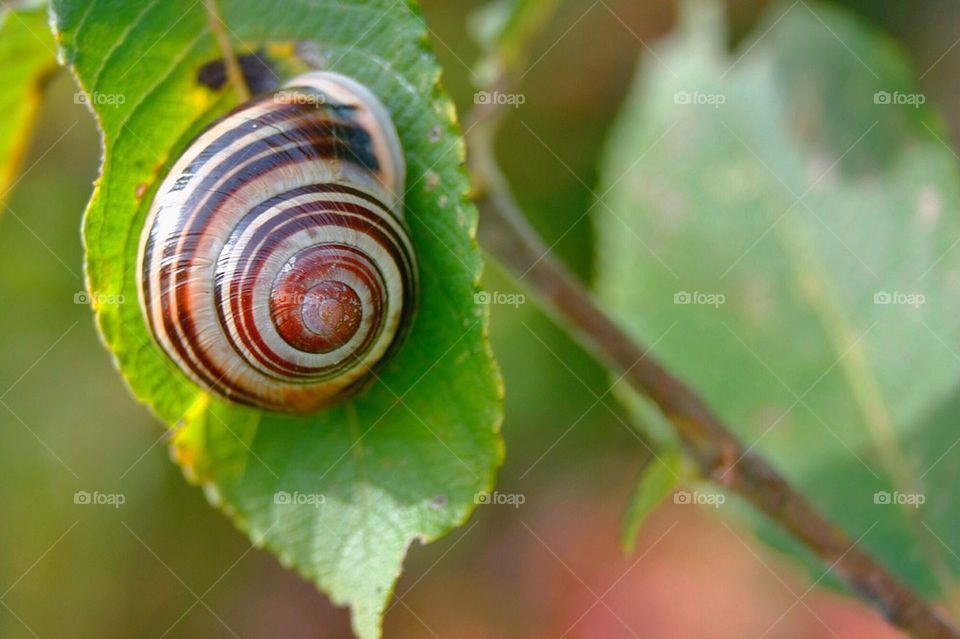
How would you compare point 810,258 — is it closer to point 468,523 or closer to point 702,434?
point 702,434

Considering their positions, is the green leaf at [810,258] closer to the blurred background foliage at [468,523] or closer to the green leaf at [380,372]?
the blurred background foliage at [468,523]

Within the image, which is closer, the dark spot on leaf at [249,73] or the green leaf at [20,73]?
the dark spot on leaf at [249,73]

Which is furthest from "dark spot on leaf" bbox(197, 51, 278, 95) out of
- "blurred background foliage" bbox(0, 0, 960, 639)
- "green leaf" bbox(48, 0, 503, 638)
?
"blurred background foliage" bbox(0, 0, 960, 639)

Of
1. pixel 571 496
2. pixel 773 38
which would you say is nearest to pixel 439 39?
pixel 773 38

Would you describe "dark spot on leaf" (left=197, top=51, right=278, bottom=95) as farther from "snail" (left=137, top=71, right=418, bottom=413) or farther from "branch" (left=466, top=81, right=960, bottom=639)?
"branch" (left=466, top=81, right=960, bottom=639)

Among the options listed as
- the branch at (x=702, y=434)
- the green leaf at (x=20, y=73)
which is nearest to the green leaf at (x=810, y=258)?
the branch at (x=702, y=434)

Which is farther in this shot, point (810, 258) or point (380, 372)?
point (810, 258)

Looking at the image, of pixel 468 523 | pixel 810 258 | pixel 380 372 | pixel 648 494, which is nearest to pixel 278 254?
pixel 380 372
